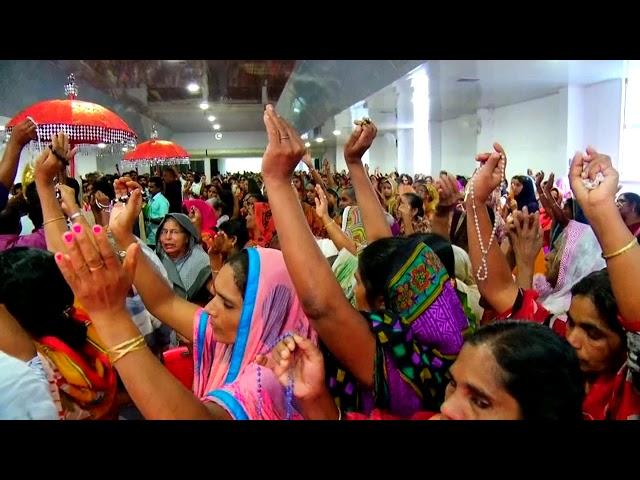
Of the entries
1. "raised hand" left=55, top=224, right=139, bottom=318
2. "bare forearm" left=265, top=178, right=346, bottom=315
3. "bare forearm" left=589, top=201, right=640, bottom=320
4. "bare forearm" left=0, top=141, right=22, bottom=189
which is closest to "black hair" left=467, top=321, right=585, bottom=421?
"bare forearm" left=589, top=201, right=640, bottom=320

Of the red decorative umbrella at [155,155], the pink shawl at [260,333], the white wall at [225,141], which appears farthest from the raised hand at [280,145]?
the white wall at [225,141]

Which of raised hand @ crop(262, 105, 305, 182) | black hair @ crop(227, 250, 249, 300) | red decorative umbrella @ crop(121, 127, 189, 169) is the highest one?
red decorative umbrella @ crop(121, 127, 189, 169)

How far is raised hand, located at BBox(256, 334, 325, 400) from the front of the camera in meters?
1.05

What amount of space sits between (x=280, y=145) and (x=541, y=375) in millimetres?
658

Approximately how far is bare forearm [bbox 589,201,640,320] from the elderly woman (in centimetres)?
199

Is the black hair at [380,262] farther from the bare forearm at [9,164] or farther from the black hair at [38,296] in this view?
the bare forearm at [9,164]

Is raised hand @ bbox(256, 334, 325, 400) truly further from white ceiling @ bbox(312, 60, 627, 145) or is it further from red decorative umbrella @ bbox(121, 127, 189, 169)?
red decorative umbrella @ bbox(121, 127, 189, 169)

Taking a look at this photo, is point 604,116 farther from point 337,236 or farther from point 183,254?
point 183,254

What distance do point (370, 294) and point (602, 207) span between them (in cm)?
58

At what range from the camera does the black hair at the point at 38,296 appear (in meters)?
1.25

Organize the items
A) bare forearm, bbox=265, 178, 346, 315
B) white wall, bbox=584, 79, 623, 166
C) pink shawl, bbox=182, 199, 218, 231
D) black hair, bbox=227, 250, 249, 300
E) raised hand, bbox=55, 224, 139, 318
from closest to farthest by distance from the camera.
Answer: raised hand, bbox=55, 224, 139, 318, bare forearm, bbox=265, 178, 346, 315, black hair, bbox=227, 250, 249, 300, pink shawl, bbox=182, 199, 218, 231, white wall, bbox=584, 79, 623, 166

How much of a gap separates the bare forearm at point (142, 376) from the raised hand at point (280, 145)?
42cm
